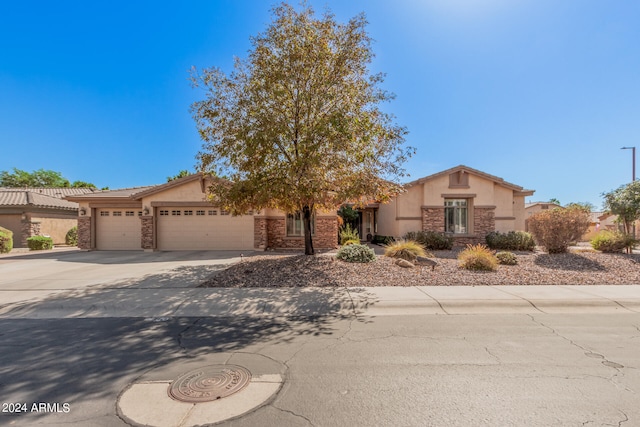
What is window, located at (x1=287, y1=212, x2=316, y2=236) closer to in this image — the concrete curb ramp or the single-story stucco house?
the single-story stucco house

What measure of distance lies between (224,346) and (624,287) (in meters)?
9.55

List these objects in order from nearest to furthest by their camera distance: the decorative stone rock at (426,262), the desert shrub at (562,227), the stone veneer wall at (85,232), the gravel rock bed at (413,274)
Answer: the gravel rock bed at (413,274) → the decorative stone rock at (426,262) → the desert shrub at (562,227) → the stone veneer wall at (85,232)

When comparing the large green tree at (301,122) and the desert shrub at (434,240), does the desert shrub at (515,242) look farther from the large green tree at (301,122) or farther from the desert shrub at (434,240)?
the large green tree at (301,122)

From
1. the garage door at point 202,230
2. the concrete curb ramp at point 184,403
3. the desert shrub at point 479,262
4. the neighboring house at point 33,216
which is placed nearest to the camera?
the concrete curb ramp at point 184,403

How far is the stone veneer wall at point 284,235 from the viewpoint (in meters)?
16.8

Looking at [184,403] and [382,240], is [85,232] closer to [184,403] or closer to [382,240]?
[382,240]

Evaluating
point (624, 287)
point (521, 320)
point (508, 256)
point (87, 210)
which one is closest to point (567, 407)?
point (521, 320)

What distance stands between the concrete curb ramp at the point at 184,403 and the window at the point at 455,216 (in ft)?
56.8

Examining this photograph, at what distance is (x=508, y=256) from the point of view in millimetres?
10672

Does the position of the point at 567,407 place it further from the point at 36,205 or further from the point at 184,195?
the point at 36,205

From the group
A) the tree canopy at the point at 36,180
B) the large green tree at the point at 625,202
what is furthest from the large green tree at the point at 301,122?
the tree canopy at the point at 36,180

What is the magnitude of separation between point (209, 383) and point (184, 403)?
0.39 m

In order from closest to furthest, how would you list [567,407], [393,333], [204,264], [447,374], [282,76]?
[567,407], [447,374], [393,333], [282,76], [204,264]

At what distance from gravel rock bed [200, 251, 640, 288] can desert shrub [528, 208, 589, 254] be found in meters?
1.32
